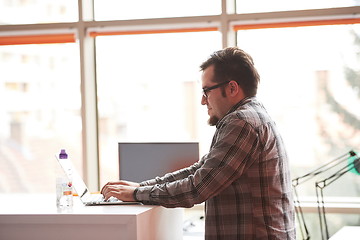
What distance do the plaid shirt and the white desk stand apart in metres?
0.16

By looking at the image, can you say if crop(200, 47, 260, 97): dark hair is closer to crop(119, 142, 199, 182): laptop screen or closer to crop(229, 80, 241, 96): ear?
crop(229, 80, 241, 96): ear

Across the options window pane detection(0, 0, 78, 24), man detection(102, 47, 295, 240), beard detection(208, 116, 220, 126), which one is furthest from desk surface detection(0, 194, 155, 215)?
window pane detection(0, 0, 78, 24)

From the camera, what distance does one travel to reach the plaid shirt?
229 cm

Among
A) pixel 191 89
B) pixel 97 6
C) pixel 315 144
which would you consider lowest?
pixel 315 144

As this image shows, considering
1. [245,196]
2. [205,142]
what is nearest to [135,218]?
[245,196]

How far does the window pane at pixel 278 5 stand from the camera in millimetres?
3982

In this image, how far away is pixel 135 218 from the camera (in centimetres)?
229

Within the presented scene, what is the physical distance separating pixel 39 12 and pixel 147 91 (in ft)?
3.21

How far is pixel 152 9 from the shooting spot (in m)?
4.28

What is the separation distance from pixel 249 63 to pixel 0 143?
2.66 meters

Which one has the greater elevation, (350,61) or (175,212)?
(350,61)

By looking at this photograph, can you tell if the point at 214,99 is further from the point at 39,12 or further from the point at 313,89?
the point at 39,12

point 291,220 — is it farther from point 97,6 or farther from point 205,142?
point 97,6

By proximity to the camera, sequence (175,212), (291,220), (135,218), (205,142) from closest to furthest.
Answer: (135,218)
(291,220)
(175,212)
(205,142)
